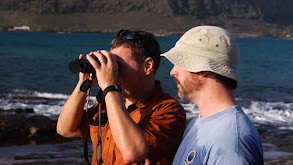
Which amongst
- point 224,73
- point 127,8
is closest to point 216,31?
point 224,73

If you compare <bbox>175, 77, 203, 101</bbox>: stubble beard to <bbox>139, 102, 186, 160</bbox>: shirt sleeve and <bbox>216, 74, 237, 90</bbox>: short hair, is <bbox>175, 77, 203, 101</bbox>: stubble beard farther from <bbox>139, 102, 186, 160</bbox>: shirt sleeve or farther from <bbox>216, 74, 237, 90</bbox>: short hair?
<bbox>139, 102, 186, 160</bbox>: shirt sleeve

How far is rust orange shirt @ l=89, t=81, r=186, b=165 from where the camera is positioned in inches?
115

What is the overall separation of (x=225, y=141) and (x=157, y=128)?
2.59 ft

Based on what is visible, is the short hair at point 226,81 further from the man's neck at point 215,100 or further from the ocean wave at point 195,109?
the ocean wave at point 195,109

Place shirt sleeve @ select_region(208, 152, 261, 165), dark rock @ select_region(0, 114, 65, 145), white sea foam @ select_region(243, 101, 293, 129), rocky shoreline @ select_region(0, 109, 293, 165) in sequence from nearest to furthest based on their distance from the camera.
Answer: shirt sleeve @ select_region(208, 152, 261, 165) < rocky shoreline @ select_region(0, 109, 293, 165) < dark rock @ select_region(0, 114, 65, 145) < white sea foam @ select_region(243, 101, 293, 129)

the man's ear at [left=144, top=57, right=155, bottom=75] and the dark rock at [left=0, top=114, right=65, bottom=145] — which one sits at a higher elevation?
the man's ear at [left=144, top=57, right=155, bottom=75]

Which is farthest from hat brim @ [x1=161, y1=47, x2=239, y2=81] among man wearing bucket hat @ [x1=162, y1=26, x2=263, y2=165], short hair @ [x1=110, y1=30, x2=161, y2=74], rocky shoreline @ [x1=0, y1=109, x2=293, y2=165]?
rocky shoreline @ [x1=0, y1=109, x2=293, y2=165]

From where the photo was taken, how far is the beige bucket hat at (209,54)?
2490 millimetres

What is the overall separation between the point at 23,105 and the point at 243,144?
57.8ft

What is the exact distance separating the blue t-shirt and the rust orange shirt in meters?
0.43

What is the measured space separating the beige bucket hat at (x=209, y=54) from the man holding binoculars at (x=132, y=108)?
1.43 ft

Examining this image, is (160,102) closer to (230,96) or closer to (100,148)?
(100,148)

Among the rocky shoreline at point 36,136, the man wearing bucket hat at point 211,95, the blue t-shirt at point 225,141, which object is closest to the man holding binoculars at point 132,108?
the man wearing bucket hat at point 211,95

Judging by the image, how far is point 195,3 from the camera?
174 metres
